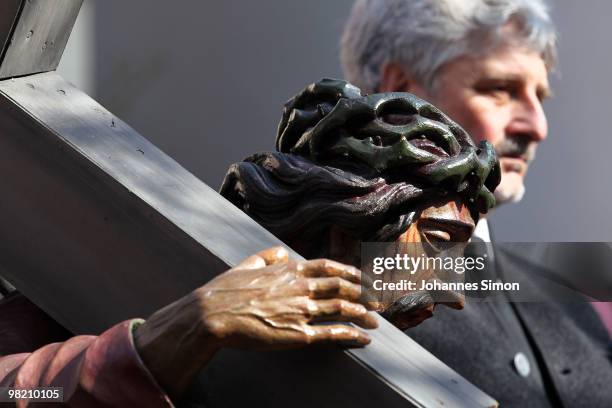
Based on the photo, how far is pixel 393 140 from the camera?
2074mm

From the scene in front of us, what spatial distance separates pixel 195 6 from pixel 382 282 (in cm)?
298

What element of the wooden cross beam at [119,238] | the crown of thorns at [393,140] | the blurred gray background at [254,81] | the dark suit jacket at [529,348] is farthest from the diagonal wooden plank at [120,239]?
the blurred gray background at [254,81]

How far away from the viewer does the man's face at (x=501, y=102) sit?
3.41 m

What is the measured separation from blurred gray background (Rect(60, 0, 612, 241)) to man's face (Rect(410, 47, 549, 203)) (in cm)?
143

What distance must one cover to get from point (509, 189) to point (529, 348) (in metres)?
0.39

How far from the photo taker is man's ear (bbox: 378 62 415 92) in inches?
138

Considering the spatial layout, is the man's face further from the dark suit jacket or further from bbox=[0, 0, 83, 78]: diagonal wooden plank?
bbox=[0, 0, 83, 78]: diagonal wooden plank

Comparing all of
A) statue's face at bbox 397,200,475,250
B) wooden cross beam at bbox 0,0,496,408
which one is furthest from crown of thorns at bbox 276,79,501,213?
wooden cross beam at bbox 0,0,496,408

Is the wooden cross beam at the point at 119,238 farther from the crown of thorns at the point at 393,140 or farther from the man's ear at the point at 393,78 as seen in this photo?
the man's ear at the point at 393,78

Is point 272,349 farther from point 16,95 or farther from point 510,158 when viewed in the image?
point 510,158

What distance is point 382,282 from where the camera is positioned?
6.81 feet

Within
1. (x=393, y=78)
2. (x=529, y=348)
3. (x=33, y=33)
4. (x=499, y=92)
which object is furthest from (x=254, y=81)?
(x=33, y=33)

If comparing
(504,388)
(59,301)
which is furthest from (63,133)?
(504,388)

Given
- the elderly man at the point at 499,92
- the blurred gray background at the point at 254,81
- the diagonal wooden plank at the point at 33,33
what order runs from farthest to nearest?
the blurred gray background at the point at 254,81, the elderly man at the point at 499,92, the diagonal wooden plank at the point at 33,33
